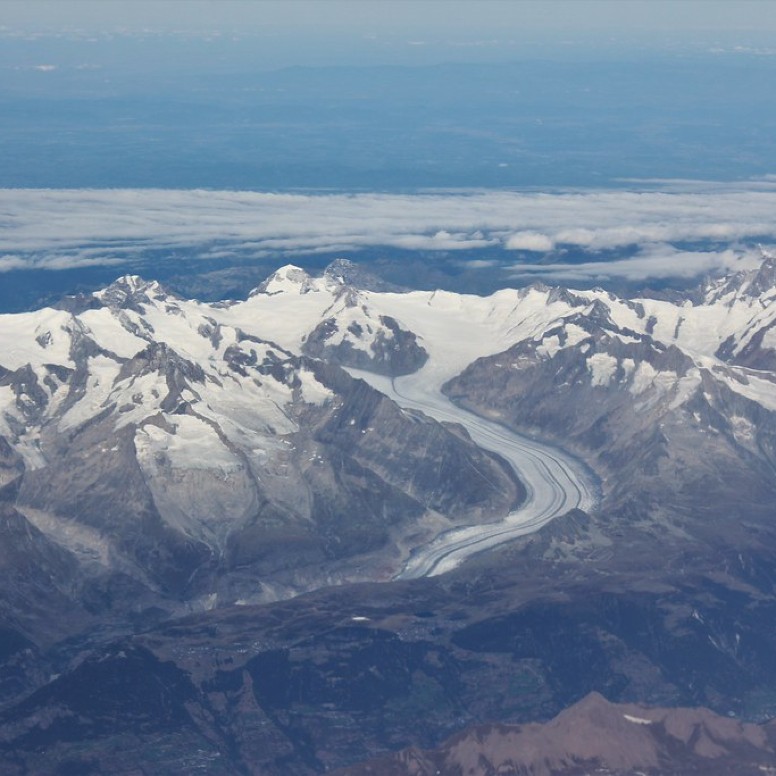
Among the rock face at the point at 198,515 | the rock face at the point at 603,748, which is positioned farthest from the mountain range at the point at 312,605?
the rock face at the point at 603,748

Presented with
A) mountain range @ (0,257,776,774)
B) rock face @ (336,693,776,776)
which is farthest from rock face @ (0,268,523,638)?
rock face @ (336,693,776,776)

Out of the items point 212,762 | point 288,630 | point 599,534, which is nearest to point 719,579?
point 599,534

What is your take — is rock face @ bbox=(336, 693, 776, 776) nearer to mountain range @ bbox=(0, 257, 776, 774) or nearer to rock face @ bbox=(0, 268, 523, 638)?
mountain range @ bbox=(0, 257, 776, 774)

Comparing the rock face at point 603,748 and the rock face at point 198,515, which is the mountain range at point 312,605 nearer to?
the rock face at point 198,515

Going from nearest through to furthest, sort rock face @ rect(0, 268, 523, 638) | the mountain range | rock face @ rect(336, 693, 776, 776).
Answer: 1. rock face @ rect(336, 693, 776, 776)
2. the mountain range
3. rock face @ rect(0, 268, 523, 638)

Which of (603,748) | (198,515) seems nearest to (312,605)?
(198,515)

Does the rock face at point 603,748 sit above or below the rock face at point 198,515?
above

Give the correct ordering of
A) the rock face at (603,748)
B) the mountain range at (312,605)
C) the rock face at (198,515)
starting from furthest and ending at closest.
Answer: the rock face at (198,515), the mountain range at (312,605), the rock face at (603,748)

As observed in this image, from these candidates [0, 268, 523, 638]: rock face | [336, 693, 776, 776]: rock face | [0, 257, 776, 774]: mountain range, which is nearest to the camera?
[336, 693, 776, 776]: rock face

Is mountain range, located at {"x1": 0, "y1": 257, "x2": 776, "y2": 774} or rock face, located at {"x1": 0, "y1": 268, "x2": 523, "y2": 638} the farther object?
rock face, located at {"x1": 0, "y1": 268, "x2": 523, "y2": 638}
